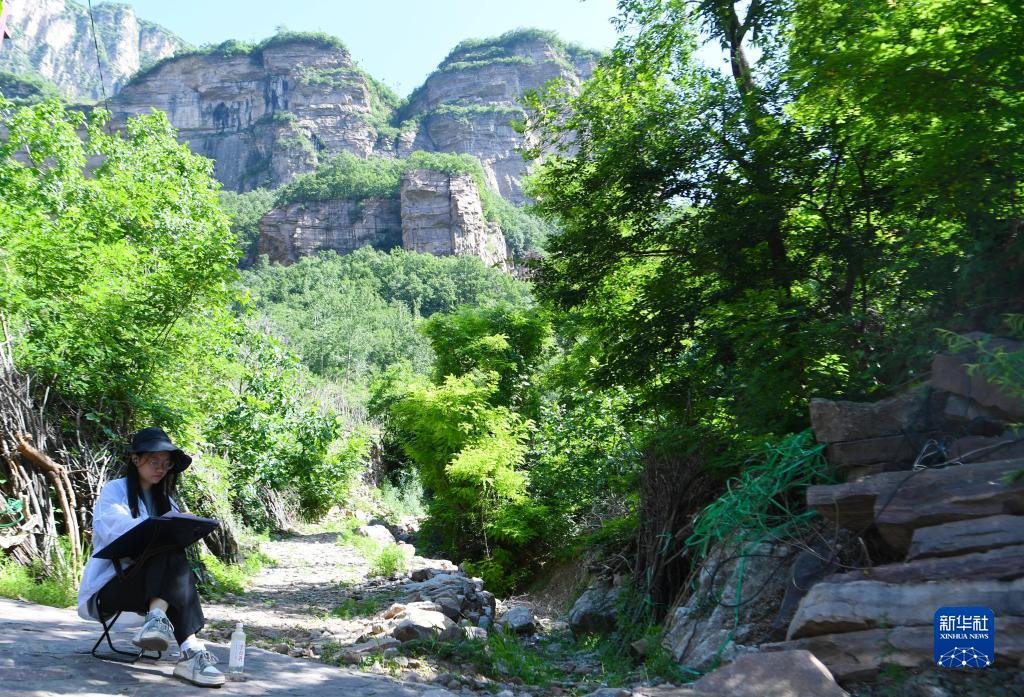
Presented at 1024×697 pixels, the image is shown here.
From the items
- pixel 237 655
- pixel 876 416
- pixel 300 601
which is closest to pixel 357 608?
pixel 300 601

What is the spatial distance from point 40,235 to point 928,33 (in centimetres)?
781

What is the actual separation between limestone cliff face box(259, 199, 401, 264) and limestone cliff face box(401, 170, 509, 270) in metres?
2.29

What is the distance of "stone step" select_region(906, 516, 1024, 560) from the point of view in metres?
3.38

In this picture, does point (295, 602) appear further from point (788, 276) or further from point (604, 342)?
point (788, 276)

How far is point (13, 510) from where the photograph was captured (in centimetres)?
561

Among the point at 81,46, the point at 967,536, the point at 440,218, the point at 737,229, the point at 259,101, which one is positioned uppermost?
the point at 81,46

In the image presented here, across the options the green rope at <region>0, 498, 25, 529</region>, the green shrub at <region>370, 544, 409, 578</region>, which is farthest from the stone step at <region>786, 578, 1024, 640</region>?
the green shrub at <region>370, 544, 409, 578</region>

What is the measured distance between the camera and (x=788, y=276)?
6961mm

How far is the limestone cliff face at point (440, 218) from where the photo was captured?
74.5m

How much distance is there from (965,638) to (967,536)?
0.56 meters

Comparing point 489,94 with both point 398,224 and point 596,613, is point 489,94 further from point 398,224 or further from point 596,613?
point 596,613

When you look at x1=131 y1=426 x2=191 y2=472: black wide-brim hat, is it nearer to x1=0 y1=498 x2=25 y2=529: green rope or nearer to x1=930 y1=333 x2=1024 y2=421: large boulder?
x1=0 y1=498 x2=25 y2=529: green rope

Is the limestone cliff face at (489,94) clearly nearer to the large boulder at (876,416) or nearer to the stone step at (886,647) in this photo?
the large boulder at (876,416)

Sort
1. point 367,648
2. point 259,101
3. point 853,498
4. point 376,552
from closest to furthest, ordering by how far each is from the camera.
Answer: point 853,498 → point 367,648 → point 376,552 → point 259,101
